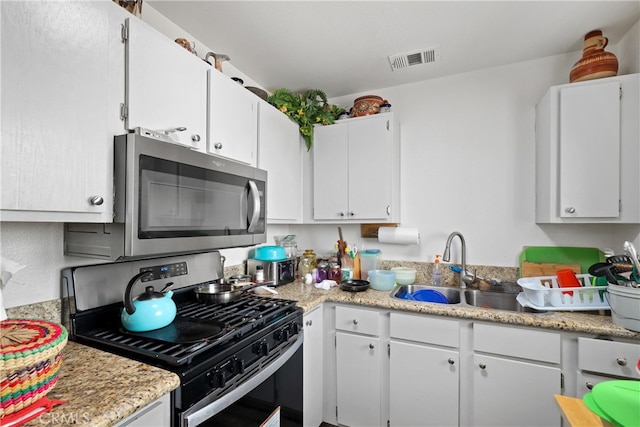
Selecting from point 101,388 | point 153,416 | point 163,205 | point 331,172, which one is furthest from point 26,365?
point 331,172

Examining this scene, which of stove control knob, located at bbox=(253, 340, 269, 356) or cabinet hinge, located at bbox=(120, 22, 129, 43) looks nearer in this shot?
cabinet hinge, located at bbox=(120, 22, 129, 43)

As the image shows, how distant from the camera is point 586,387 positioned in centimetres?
139

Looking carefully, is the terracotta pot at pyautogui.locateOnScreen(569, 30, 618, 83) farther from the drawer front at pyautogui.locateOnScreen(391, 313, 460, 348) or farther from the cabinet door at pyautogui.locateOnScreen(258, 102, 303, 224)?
Answer: the cabinet door at pyautogui.locateOnScreen(258, 102, 303, 224)

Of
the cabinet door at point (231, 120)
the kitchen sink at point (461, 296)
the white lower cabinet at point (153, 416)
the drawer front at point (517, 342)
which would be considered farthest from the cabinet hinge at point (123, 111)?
the drawer front at point (517, 342)

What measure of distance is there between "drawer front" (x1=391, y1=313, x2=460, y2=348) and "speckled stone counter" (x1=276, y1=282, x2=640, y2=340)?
51mm

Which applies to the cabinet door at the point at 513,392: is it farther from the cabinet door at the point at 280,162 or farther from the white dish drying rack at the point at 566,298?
the cabinet door at the point at 280,162

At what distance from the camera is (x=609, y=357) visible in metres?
1.35

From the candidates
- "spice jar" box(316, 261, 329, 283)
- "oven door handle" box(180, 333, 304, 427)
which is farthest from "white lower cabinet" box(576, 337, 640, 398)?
"spice jar" box(316, 261, 329, 283)

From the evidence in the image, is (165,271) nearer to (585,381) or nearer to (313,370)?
(313,370)

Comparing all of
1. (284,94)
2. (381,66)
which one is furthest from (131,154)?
(381,66)

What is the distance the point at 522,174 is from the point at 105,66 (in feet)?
8.13

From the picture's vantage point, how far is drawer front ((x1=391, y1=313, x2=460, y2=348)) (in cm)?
165

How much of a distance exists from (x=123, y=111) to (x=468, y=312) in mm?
1890

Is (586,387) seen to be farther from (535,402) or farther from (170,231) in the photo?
(170,231)
